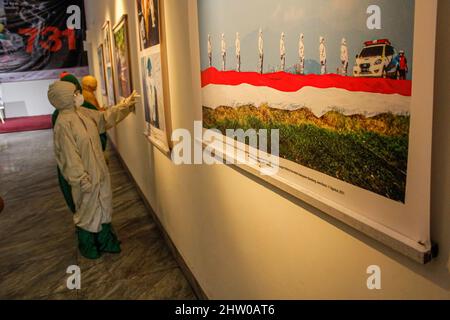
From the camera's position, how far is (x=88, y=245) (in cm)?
336

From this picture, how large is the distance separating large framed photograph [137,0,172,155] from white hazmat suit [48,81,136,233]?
38 cm

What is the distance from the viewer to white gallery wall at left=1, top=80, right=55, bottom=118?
1280 centimetres

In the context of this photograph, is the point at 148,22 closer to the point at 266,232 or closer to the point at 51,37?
the point at 266,232

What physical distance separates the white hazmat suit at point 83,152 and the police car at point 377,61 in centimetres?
259

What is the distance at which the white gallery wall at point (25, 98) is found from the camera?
42.0ft

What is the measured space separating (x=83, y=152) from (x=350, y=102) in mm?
2583

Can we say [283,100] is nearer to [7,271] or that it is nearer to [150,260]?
[150,260]

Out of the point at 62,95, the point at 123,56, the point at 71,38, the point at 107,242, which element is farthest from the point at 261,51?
the point at 71,38

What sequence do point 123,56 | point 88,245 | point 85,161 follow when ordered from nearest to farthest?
point 85,161 → point 88,245 → point 123,56

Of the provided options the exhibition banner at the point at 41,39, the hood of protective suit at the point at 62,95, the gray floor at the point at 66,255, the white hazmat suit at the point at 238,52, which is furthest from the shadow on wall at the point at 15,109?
the white hazmat suit at the point at 238,52

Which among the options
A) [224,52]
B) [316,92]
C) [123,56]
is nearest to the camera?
[316,92]

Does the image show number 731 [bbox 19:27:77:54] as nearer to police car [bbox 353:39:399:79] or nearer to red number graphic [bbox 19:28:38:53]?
red number graphic [bbox 19:28:38:53]

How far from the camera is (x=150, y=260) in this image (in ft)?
10.6
